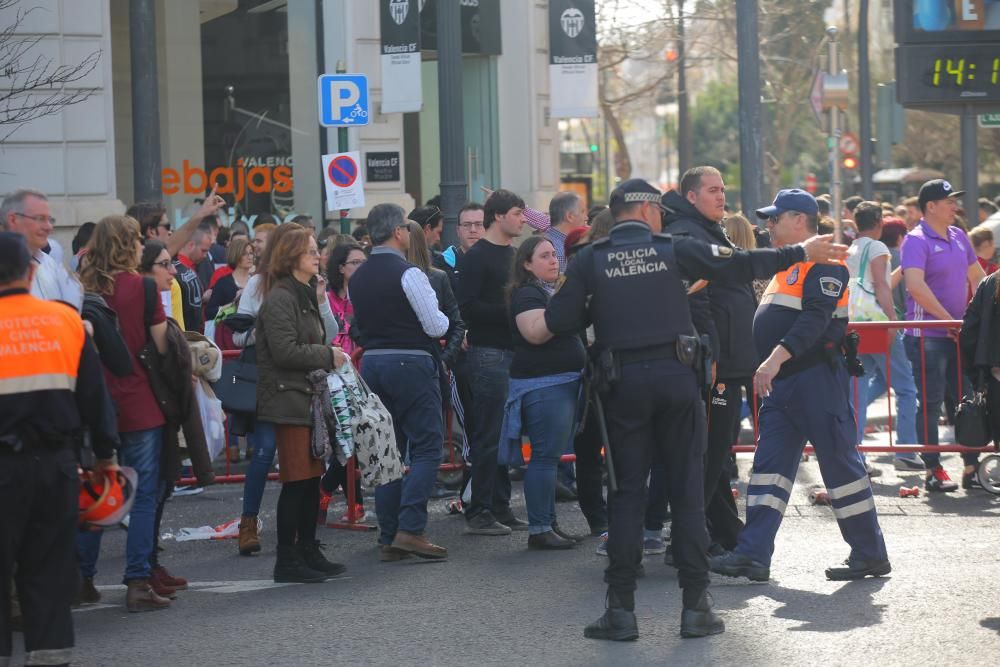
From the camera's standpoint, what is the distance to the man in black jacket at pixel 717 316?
7.86 metres

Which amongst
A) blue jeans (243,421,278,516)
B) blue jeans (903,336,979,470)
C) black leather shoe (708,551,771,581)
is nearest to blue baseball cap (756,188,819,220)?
black leather shoe (708,551,771,581)

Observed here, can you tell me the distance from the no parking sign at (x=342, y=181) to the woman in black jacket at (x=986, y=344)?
25.6 feet

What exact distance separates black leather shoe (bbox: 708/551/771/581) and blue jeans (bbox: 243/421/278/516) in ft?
8.72

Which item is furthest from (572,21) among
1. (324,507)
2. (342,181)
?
(324,507)

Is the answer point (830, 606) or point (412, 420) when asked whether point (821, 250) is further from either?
point (412, 420)

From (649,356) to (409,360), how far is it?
2.36 metres

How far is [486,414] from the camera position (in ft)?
31.0

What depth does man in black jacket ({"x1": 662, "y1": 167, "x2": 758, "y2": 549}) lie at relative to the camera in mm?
7855

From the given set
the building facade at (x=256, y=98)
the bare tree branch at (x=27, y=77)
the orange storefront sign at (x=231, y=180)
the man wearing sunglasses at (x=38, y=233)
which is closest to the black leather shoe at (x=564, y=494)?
the man wearing sunglasses at (x=38, y=233)

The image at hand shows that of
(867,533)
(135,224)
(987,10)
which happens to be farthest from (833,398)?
(987,10)

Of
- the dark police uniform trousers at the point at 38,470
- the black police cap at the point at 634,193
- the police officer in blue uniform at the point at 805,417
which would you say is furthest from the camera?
the police officer in blue uniform at the point at 805,417

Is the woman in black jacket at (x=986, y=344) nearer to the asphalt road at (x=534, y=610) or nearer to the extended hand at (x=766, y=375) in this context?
the asphalt road at (x=534, y=610)

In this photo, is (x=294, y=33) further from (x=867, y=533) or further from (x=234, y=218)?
(x=867, y=533)

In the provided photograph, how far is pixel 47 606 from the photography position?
19.4 ft
